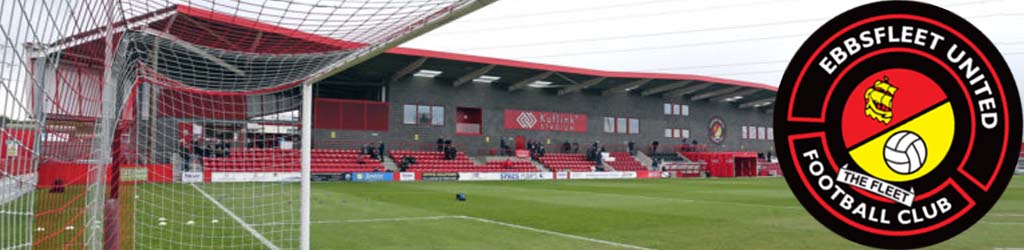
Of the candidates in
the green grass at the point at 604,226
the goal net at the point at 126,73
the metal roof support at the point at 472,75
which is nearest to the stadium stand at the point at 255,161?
the green grass at the point at 604,226

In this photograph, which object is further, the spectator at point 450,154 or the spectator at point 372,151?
the spectator at point 450,154

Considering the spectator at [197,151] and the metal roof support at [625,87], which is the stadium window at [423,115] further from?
the spectator at [197,151]

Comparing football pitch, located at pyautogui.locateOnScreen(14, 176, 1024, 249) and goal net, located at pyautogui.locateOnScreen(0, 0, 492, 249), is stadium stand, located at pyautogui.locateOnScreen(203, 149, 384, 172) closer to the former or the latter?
football pitch, located at pyautogui.locateOnScreen(14, 176, 1024, 249)

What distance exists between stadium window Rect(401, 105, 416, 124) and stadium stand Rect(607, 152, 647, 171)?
12.2 m

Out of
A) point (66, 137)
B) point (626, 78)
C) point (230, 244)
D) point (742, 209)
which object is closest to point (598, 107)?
point (626, 78)

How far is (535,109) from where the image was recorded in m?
36.9

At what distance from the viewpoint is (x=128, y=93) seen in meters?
6.54

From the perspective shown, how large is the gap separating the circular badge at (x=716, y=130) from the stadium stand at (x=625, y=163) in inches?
319

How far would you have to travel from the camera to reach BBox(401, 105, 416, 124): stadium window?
32.7 metres

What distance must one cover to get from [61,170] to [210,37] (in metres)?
2.14

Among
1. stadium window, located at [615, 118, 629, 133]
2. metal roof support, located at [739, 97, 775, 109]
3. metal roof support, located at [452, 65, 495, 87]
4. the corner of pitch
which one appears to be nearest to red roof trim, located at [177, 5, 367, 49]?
the corner of pitch

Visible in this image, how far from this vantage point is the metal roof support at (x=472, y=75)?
1221 inches

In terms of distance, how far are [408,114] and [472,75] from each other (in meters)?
3.85

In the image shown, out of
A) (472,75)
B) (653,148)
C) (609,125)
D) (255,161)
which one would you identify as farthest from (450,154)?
(653,148)
